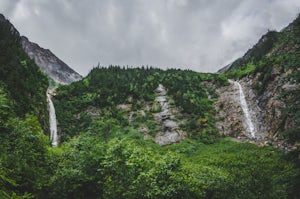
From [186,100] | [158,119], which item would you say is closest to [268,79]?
[186,100]

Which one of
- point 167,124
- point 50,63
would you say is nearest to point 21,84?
point 167,124

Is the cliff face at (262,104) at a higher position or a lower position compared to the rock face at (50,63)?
lower

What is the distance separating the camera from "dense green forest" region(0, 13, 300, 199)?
10391 mm

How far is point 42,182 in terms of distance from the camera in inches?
462

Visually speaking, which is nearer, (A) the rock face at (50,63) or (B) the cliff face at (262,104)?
(B) the cliff face at (262,104)

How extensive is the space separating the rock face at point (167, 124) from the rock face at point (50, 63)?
475 ft

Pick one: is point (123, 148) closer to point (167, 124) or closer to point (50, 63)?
point (167, 124)

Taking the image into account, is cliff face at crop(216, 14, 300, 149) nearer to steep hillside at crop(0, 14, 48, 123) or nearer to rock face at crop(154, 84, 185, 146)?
rock face at crop(154, 84, 185, 146)

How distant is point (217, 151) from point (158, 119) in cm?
1521

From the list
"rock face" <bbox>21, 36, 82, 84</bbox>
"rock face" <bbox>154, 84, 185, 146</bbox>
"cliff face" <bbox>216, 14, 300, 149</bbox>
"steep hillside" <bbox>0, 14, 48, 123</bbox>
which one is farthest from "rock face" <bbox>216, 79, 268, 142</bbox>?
"rock face" <bbox>21, 36, 82, 84</bbox>

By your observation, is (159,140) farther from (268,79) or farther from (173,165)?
(173,165)

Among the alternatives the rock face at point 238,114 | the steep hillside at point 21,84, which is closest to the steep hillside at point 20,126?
the steep hillside at point 21,84

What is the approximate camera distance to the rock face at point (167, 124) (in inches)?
1524

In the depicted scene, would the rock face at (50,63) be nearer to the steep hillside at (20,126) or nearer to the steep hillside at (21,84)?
the steep hillside at (20,126)
